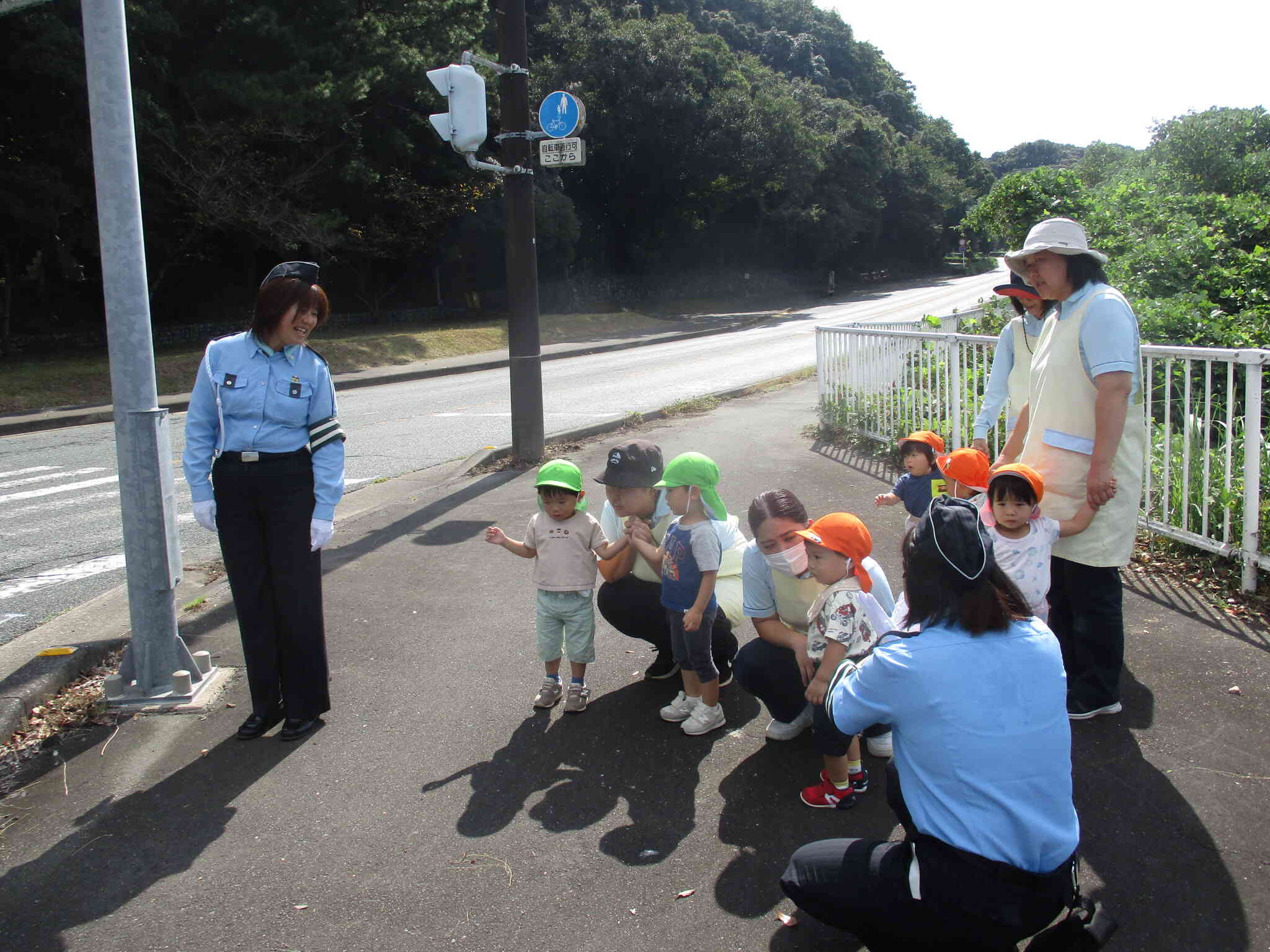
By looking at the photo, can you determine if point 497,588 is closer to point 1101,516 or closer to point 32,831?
point 32,831

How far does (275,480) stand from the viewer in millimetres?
3992

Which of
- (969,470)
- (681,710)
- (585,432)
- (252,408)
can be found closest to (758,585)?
(681,710)

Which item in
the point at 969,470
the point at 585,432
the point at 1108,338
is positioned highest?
the point at 1108,338

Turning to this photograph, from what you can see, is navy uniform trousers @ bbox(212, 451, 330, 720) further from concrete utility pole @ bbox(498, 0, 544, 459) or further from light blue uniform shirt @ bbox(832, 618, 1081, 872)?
concrete utility pole @ bbox(498, 0, 544, 459)

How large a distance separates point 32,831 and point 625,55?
38578mm

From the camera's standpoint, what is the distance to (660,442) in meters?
10.1

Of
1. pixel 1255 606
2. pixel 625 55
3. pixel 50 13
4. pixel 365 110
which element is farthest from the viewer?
pixel 625 55

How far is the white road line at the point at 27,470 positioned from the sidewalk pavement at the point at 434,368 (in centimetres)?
191

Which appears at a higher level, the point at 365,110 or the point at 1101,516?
the point at 365,110

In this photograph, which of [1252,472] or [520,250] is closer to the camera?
[1252,472]

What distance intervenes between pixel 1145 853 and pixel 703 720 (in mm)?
1572

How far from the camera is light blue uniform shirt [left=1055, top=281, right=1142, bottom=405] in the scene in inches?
145

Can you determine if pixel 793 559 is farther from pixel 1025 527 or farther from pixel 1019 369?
pixel 1019 369

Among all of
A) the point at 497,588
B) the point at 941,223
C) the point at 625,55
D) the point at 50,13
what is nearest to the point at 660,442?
the point at 497,588
